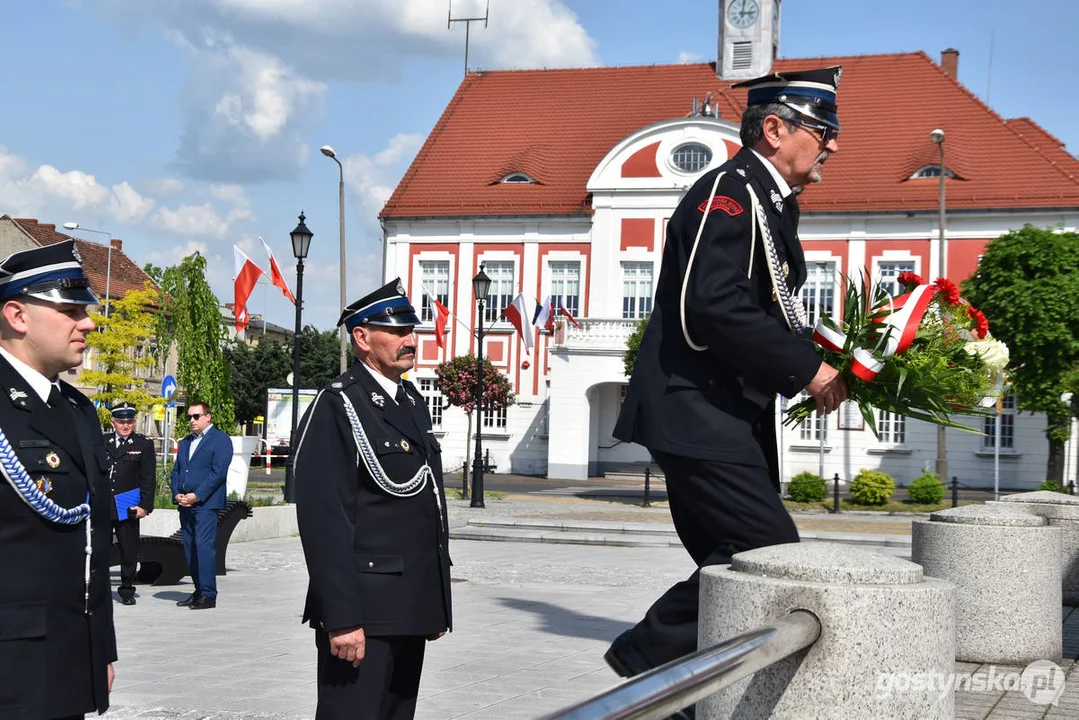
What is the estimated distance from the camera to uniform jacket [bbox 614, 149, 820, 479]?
4180mm

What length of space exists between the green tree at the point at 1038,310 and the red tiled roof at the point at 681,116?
1307 cm

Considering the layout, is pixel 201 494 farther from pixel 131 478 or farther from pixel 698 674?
pixel 698 674

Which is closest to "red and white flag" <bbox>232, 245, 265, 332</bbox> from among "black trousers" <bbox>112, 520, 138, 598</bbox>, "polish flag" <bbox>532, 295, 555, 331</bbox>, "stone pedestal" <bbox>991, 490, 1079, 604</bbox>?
"polish flag" <bbox>532, 295, 555, 331</bbox>

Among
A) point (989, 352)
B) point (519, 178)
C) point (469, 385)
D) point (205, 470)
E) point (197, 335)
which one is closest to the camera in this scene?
point (989, 352)

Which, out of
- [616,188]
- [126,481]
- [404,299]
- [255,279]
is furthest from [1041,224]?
[404,299]

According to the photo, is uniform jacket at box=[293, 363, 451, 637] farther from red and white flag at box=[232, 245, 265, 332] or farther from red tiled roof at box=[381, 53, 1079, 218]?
red tiled roof at box=[381, 53, 1079, 218]

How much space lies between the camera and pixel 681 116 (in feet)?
161

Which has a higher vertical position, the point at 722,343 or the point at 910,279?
the point at 910,279

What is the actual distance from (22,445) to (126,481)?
9716 millimetres

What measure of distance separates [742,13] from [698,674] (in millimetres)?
51565

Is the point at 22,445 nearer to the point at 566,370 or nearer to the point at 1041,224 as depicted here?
the point at 566,370

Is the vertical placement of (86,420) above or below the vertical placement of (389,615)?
above

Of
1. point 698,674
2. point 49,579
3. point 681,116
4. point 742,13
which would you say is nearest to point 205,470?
point 49,579

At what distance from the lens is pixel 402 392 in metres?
5.08
